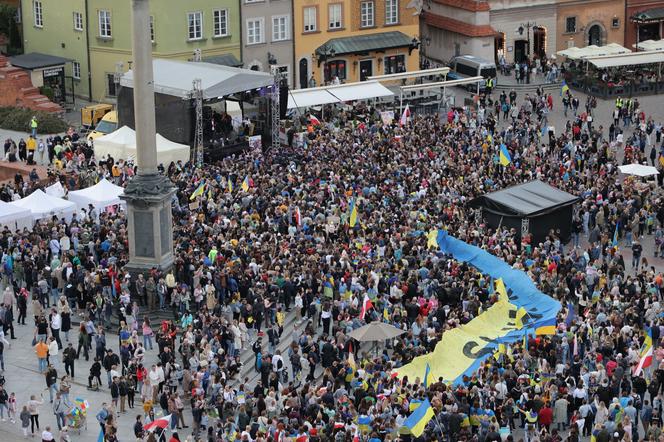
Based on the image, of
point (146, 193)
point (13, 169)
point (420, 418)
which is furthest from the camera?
point (13, 169)

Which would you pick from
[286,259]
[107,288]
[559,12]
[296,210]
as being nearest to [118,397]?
[107,288]

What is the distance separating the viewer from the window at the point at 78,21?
81.0 meters

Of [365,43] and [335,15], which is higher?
[335,15]

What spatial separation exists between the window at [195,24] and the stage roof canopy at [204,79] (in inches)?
400

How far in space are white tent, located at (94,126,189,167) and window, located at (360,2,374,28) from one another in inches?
906

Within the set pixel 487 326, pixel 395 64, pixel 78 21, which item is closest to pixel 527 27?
pixel 395 64

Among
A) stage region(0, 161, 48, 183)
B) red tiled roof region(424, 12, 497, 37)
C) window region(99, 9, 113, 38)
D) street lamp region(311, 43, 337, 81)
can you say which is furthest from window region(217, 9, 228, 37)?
stage region(0, 161, 48, 183)

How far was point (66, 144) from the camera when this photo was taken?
6781 cm

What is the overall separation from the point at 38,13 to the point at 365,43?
17990mm

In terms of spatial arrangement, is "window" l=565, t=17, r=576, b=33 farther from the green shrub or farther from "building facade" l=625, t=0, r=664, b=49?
the green shrub

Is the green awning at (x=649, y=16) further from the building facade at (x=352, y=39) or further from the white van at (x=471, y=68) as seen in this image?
the building facade at (x=352, y=39)

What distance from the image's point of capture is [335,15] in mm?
84938

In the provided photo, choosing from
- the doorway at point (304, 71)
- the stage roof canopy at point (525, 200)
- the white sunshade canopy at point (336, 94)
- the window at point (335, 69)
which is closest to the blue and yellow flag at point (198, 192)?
the stage roof canopy at point (525, 200)

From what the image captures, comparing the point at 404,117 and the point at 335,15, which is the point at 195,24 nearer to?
the point at 335,15
